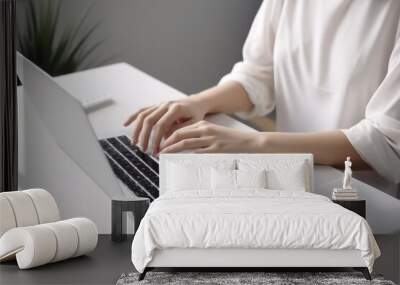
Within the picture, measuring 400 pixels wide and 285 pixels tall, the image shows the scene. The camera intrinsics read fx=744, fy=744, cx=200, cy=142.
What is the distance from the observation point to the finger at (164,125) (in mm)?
6094

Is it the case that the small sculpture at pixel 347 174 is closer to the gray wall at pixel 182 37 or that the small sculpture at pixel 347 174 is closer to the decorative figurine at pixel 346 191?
the decorative figurine at pixel 346 191

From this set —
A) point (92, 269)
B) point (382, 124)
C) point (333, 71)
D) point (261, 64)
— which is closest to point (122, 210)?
point (92, 269)

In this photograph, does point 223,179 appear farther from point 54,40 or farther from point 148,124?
point 54,40

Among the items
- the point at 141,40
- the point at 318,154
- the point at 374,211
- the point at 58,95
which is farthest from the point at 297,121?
the point at 58,95

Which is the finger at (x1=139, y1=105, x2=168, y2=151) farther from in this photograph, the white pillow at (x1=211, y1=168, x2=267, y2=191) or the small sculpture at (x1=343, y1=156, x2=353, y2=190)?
the small sculpture at (x1=343, y1=156, x2=353, y2=190)

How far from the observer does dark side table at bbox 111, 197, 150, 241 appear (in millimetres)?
5863

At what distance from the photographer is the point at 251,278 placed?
445 cm

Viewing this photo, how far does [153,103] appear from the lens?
6262 millimetres

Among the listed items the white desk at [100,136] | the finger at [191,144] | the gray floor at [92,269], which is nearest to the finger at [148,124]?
the white desk at [100,136]

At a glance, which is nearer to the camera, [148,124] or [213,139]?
[213,139]

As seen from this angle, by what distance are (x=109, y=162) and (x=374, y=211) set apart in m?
2.21

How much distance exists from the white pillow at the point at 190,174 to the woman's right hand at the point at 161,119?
14.1 inches

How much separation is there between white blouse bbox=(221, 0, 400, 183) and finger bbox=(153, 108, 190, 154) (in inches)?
22.9

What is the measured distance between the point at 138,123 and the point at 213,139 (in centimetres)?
67
